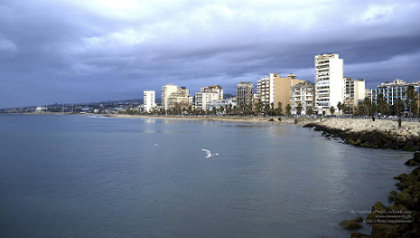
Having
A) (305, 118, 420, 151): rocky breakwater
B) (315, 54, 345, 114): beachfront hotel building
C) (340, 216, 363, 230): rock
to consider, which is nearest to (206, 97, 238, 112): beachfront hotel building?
(315, 54, 345, 114): beachfront hotel building

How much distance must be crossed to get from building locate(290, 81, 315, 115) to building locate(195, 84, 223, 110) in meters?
73.8

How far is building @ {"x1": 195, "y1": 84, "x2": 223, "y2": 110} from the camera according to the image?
180500 mm

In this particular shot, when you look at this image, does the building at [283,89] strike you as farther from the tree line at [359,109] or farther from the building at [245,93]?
the building at [245,93]

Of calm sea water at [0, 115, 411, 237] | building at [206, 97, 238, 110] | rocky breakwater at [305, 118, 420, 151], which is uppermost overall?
building at [206, 97, 238, 110]

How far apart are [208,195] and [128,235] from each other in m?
5.03

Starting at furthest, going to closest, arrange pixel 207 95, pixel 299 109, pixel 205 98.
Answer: pixel 207 95 < pixel 205 98 < pixel 299 109

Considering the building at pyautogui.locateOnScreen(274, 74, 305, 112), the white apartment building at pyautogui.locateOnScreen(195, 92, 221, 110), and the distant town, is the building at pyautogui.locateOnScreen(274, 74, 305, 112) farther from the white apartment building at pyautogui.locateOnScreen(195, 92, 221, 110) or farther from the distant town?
the white apartment building at pyautogui.locateOnScreen(195, 92, 221, 110)

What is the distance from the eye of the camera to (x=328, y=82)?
92.2 metres

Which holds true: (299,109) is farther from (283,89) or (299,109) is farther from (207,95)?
(207,95)

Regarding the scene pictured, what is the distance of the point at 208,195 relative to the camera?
15.1 meters

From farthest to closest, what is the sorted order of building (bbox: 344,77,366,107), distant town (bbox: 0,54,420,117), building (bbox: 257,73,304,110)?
building (bbox: 257,73,304,110)
building (bbox: 344,77,366,107)
distant town (bbox: 0,54,420,117)

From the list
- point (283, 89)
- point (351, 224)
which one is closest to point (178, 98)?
point (283, 89)

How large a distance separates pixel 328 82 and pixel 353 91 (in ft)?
79.4

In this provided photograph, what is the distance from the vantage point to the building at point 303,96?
101 meters
